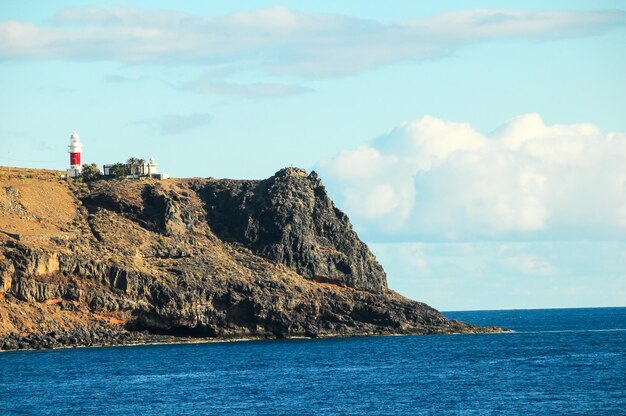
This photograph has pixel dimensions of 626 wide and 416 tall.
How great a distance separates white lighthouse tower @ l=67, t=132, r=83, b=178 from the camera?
511 feet

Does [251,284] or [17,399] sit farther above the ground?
[251,284]

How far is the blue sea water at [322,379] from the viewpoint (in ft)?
249

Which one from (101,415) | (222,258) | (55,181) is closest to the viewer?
(101,415)

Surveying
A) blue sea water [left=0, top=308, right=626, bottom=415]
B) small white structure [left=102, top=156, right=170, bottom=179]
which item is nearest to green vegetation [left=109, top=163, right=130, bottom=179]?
small white structure [left=102, top=156, right=170, bottom=179]

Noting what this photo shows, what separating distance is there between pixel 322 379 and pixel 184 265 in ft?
145

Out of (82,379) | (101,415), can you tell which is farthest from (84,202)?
(101,415)

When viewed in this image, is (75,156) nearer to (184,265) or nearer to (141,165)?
(141,165)

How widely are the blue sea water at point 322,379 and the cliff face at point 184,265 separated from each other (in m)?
4.49

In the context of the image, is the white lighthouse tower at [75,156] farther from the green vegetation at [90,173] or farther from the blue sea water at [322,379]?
the blue sea water at [322,379]

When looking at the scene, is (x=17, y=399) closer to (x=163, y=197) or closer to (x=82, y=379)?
(x=82, y=379)

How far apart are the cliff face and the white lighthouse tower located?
3.68 metres

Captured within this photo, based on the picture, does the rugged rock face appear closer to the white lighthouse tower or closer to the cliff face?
the cliff face

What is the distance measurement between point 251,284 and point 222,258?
7.62m

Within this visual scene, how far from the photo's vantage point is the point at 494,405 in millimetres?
75938
